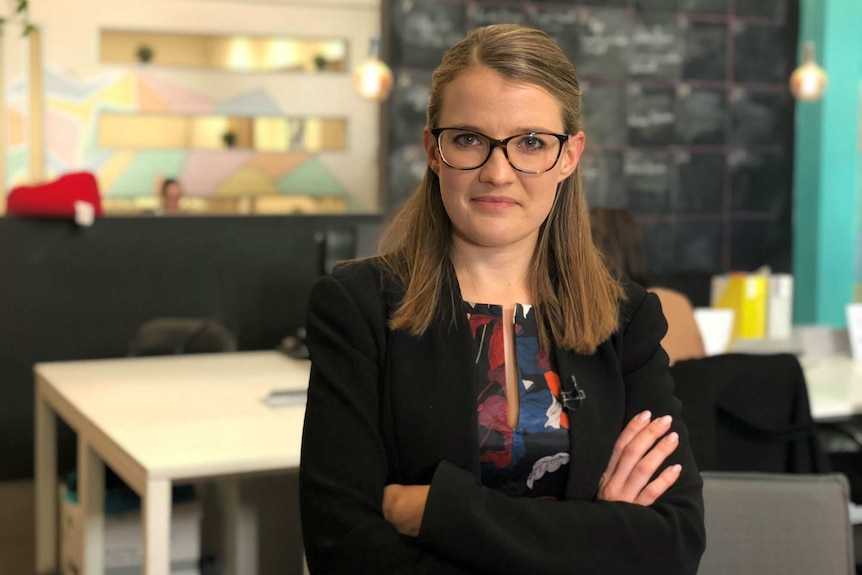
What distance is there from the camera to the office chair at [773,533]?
6.08 ft

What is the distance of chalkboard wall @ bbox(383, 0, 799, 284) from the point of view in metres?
6.60

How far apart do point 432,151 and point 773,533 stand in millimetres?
883

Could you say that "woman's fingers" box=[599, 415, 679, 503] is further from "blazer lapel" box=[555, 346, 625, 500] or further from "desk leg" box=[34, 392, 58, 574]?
"desk leg" box=[34, 392, 58, 574]

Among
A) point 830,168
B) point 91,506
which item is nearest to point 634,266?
point 91,506

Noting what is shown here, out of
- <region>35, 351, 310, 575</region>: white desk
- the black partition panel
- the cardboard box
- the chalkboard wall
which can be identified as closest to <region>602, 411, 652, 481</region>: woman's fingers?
<region>35, 351, 310, 575</region>: white desk

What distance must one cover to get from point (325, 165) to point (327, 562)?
18.6 feet

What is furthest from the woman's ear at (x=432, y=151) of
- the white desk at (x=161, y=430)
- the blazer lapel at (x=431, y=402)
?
the white desk at (x=161, y=430)

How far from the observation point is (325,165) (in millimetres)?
6926

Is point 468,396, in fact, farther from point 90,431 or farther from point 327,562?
point 90,431

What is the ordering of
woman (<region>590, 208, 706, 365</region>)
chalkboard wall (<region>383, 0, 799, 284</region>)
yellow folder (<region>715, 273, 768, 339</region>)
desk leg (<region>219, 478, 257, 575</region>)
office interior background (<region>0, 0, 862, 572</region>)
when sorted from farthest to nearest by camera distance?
1. chalkboard wall (<region>383, 0, 799, 284</region>)
2. office interior background (<region>0, 0, 862, 572</region>)
3. yellow folder (<region>715, 273, 768, 339</region>)
4. woman (<region>590, 208, 706, 365</region>)
5. desk leg (<region>219, 478, 257, 575</region>)

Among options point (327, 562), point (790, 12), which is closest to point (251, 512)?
point (327, 562)

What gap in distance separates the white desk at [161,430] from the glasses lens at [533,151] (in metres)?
1.28

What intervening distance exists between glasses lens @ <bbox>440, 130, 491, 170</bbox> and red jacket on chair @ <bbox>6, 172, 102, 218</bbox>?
3.96m

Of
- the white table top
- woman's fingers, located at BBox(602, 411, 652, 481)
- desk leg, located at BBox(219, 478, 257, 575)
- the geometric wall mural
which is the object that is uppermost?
the geometric wall mural
